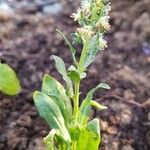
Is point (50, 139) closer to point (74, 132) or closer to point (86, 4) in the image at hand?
point (74, 132)

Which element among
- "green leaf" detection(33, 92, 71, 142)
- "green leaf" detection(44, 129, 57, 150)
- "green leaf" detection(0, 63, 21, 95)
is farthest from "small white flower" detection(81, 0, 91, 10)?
"green leaf" detection(0, 63, 21, 95)

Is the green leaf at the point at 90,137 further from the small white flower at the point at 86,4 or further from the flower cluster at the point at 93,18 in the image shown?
the small white flower at the point at 86,4

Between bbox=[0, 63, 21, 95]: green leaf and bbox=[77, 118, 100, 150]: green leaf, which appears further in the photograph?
bbox=[0, 63, 21, 95]: green leaf

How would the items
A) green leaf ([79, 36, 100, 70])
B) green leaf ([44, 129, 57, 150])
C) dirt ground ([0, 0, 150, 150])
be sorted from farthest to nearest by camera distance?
dirt ground ([0, 0, 150, 150]) → green leaf ([79, 36, 100, 70]) → green leaf ([44, 129, 57, 150])

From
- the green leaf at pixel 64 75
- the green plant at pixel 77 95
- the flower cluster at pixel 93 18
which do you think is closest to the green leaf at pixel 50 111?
the green plant at pixel 77 95

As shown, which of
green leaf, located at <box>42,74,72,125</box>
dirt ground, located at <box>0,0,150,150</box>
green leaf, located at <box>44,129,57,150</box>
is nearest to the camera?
green leaf, located at <box>44,129,57,150</box>

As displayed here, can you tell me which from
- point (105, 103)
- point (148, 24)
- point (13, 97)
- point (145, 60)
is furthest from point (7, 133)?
point (148, 24)

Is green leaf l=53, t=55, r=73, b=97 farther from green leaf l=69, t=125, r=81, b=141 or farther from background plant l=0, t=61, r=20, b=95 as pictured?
background plant l=0, t=61, r=20, b=95

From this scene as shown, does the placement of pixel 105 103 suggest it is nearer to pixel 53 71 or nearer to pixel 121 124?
pixel 121 124
